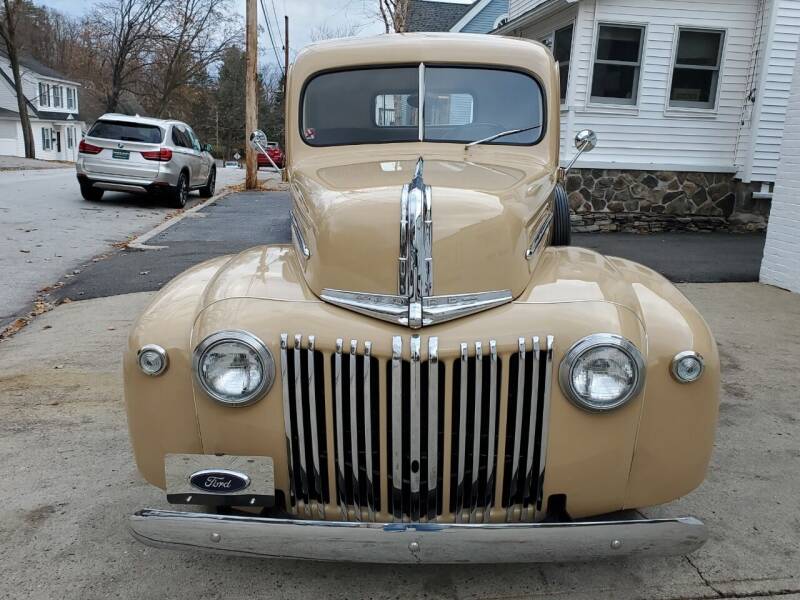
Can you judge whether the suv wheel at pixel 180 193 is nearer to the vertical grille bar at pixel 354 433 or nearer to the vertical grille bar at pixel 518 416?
the vertical grille bar at pixel 354 433

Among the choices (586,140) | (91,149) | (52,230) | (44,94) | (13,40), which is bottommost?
(52,230)

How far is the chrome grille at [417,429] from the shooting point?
7.14 feet

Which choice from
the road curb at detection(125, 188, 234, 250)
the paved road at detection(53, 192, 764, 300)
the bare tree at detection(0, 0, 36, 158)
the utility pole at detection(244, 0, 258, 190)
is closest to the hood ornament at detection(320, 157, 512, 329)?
the paved road at detection(53, 192, 764, 300)

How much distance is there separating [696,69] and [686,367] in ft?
37.2

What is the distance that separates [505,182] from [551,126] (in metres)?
1.12

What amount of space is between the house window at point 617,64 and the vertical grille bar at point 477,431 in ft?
36.0

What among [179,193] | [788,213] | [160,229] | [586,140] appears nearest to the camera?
[586,140]

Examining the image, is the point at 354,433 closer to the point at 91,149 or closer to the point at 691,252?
the point at 691,252

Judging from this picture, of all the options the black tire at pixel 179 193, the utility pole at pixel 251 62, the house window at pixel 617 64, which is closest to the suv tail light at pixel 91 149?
the black tire at pixel 179 193

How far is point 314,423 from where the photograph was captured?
7.35 ft

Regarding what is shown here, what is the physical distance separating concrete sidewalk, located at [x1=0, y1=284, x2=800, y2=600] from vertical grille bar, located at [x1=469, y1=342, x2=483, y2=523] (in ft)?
1.46

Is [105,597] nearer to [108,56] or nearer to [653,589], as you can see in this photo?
[653,589]

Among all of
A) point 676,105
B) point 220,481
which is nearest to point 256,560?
point 220,481

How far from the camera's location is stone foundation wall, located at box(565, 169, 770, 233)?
40.1 feet
